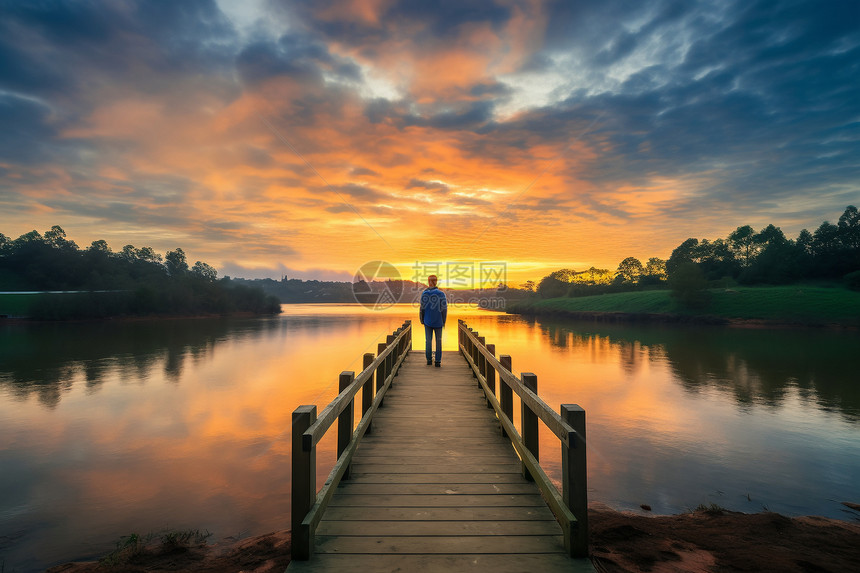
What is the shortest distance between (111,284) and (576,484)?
123991 millimetres

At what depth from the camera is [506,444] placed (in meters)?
6.25

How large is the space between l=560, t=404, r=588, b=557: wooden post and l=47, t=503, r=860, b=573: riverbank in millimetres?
1726

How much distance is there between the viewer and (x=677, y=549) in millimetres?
5527

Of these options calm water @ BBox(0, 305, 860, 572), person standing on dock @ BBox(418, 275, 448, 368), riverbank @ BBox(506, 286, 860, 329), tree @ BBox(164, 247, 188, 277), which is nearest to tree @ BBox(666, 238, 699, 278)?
riverbank @ BBox(506, 286, 860, 329)

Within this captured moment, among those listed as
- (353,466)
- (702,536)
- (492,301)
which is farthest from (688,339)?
(492,301)

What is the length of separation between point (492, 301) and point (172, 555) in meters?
197

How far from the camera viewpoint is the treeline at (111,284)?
8206 centimetres

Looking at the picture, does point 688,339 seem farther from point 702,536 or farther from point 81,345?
point 81,345

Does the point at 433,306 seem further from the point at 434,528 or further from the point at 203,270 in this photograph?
the point at 203,270

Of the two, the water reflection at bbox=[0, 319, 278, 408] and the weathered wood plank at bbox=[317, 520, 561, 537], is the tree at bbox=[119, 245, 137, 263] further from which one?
the weathered wood plank at bbox=[317, 520, 561, 537]

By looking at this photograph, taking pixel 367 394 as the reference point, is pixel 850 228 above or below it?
above

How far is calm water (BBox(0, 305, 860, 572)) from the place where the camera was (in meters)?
7.82

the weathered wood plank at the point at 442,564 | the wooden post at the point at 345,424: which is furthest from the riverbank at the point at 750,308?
the wooden post at the point at 345,424

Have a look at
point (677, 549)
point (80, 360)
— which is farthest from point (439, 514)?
point (80, 360)
